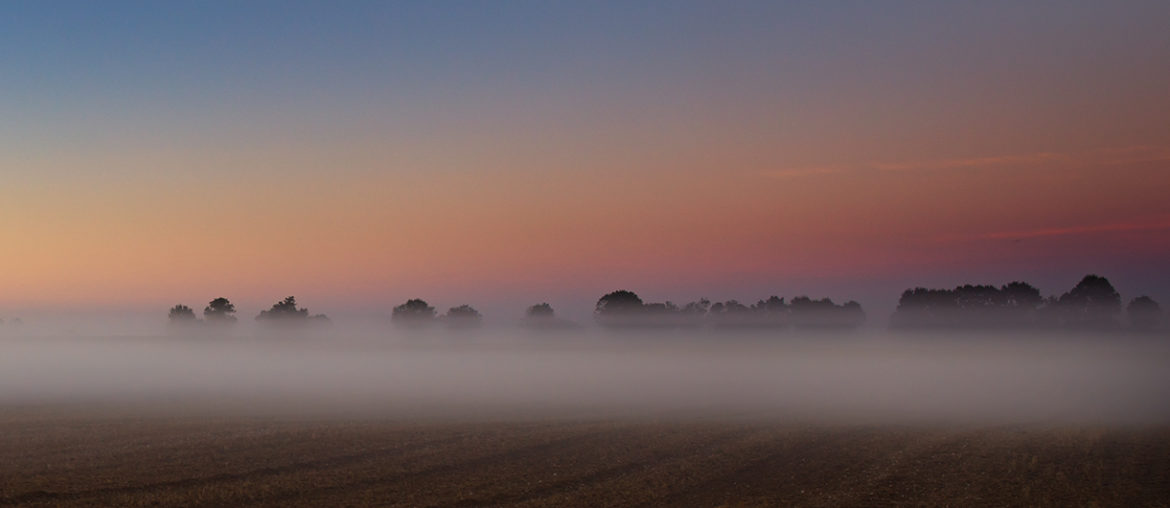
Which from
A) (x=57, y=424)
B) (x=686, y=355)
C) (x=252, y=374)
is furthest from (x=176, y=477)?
(x=686, y=355)

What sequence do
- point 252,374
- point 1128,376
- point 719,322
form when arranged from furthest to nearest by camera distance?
point 719,322 < point 252,374 < point 1128,376

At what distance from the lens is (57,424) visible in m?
42.1

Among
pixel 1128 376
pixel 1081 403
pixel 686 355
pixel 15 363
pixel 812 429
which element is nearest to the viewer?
pixel 812 429

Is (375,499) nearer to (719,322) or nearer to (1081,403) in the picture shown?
(1081,403)

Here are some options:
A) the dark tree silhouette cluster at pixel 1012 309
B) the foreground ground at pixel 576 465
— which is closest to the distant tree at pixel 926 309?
the dark tree silhouette cluster at pixel 1012 309

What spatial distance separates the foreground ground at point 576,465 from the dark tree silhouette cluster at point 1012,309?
126 meters

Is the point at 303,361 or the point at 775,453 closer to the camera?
the point at 775,453

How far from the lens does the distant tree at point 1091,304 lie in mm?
150250

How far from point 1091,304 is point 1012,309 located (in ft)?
42.7

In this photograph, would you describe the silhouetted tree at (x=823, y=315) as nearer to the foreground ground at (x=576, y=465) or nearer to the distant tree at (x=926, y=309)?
the distant tree at (x=926, y=309)

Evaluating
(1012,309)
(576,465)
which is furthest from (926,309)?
(576,465)

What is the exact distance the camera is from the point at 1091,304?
15375 centimetres

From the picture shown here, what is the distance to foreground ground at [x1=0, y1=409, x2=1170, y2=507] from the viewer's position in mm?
24328

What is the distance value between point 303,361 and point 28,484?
119222 mm
